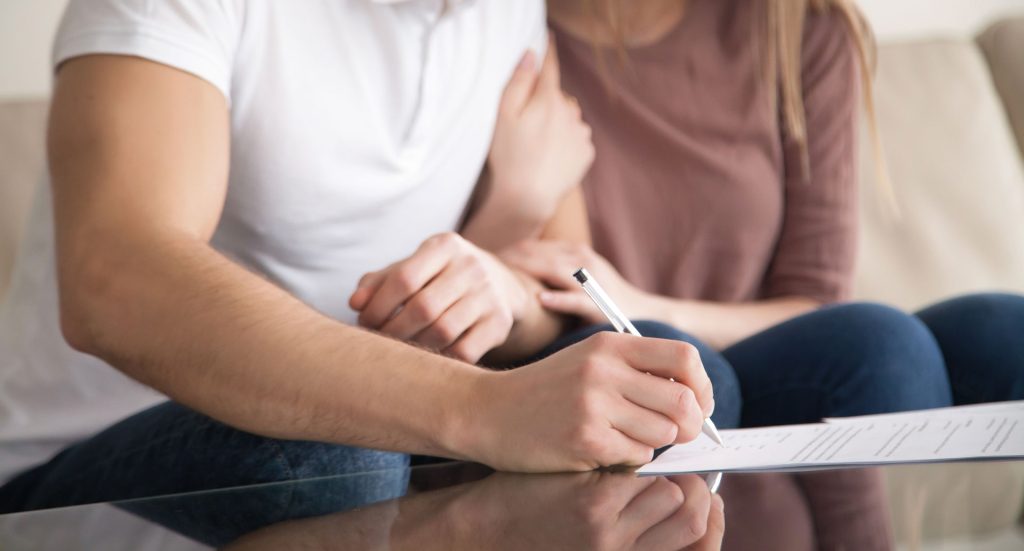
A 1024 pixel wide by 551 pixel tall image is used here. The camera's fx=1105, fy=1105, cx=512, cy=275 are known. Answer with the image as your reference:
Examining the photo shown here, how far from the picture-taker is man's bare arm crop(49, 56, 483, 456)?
695mm

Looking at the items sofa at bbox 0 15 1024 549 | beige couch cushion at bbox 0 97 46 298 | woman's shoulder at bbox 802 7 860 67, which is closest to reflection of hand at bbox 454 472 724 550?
woman's shoulder at bbox 802 7 860 67

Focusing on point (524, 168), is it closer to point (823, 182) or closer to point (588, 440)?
point (823, 182)

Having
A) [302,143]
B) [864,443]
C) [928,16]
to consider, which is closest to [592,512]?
[864,443]

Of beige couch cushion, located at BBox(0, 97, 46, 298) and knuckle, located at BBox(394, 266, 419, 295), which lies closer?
knuckle, located at BBox(394, 266, 419, 295)

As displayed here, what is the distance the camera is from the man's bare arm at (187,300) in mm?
695

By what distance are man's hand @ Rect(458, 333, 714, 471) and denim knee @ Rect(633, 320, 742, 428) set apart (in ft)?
0.78

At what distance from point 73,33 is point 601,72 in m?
0.74

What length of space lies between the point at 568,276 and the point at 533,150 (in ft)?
0.58

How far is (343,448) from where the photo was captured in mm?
777

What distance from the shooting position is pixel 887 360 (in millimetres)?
963

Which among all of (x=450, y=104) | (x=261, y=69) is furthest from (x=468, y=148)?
(x=261, y=69)

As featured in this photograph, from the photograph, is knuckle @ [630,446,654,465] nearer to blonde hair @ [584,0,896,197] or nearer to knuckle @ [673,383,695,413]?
knuckle @ [673,383,695,413]

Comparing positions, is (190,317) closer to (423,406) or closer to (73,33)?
(423,406)

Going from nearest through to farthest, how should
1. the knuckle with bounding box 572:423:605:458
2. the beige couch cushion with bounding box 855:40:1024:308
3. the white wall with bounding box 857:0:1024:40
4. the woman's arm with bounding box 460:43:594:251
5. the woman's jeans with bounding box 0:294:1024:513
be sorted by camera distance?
the knuckle with bounding box 572:423:605:458 → the woman's jeans with bounding box 0:294:1024:513 → the woman's arm with bounding box 460:43:594:251 → the beige couch cushion with bounding box 855:40:1024:308 → the white wall with bounding box 857:0:1024:40
